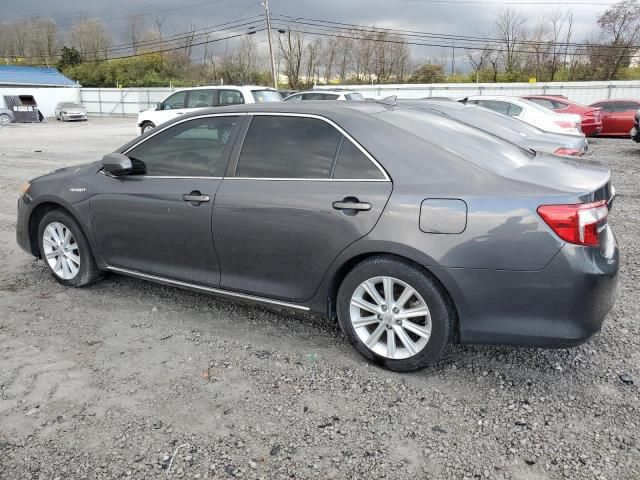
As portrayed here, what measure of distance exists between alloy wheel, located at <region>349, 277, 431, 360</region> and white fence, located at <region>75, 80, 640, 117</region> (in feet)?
80.5

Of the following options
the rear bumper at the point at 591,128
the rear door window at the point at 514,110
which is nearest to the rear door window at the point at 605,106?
the rear bumper at the point at 591,128

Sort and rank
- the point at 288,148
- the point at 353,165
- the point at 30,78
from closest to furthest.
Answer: the point at 353,165 → the point at 288,148 → the point at 30,78

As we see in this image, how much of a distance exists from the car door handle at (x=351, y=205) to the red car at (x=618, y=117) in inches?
734

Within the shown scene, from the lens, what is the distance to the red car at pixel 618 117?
60.1 ft

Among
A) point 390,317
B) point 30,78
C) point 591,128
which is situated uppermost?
point 30,78

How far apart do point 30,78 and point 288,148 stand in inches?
2259

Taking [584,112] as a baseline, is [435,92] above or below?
above

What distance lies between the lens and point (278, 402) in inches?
115

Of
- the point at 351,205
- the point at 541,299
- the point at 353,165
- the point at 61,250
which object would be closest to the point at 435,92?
the point at 61,250

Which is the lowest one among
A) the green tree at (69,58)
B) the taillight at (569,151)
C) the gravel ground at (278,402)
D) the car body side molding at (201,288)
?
the gravel ground at (278,402)

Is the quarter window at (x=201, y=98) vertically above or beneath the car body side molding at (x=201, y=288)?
above

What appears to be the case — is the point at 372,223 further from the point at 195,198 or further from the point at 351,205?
the point at 195,198

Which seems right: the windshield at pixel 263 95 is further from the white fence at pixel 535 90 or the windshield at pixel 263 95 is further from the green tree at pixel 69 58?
the green tree at pixel 69 58

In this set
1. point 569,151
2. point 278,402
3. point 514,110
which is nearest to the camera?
point 278,402
